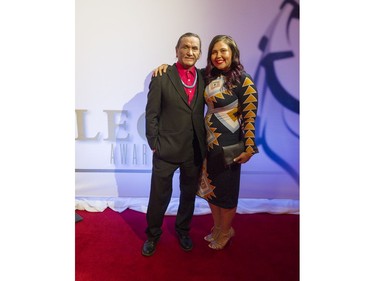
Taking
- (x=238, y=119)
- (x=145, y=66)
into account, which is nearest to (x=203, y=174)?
(x=238, y=119)

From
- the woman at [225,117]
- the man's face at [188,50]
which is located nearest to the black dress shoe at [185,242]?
the woman at [225,117]

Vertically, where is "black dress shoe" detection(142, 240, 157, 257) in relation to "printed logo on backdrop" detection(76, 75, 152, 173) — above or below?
below

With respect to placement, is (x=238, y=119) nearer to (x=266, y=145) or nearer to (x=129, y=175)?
(x=266, y=145)

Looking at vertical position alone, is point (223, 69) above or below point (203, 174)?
above

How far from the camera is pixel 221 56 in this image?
1.98 meters

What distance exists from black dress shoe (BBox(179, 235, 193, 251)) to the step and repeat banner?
2.83 feet

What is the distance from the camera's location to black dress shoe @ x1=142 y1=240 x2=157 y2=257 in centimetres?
222

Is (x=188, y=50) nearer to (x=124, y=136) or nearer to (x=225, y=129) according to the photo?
(x=225, y=129)

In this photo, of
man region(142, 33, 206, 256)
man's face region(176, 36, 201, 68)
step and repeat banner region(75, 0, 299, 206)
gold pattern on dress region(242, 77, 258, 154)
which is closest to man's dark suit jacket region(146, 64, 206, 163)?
man region(142, 33, 206, 256)

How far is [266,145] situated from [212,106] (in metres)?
1.23

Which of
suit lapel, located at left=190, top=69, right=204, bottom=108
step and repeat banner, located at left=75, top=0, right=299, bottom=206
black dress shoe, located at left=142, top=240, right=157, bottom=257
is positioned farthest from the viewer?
step and repeat banner, located at left=75, top=0, right=299, bottom=206

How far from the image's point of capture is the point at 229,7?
2820 mm

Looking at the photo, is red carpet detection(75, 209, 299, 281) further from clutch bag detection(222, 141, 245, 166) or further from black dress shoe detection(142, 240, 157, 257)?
clutch bag detection(222, 141, 245, 166)

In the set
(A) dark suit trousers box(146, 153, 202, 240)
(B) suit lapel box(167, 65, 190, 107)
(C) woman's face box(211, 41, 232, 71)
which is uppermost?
(C) woman's face box(211, 41, 232, 71)
